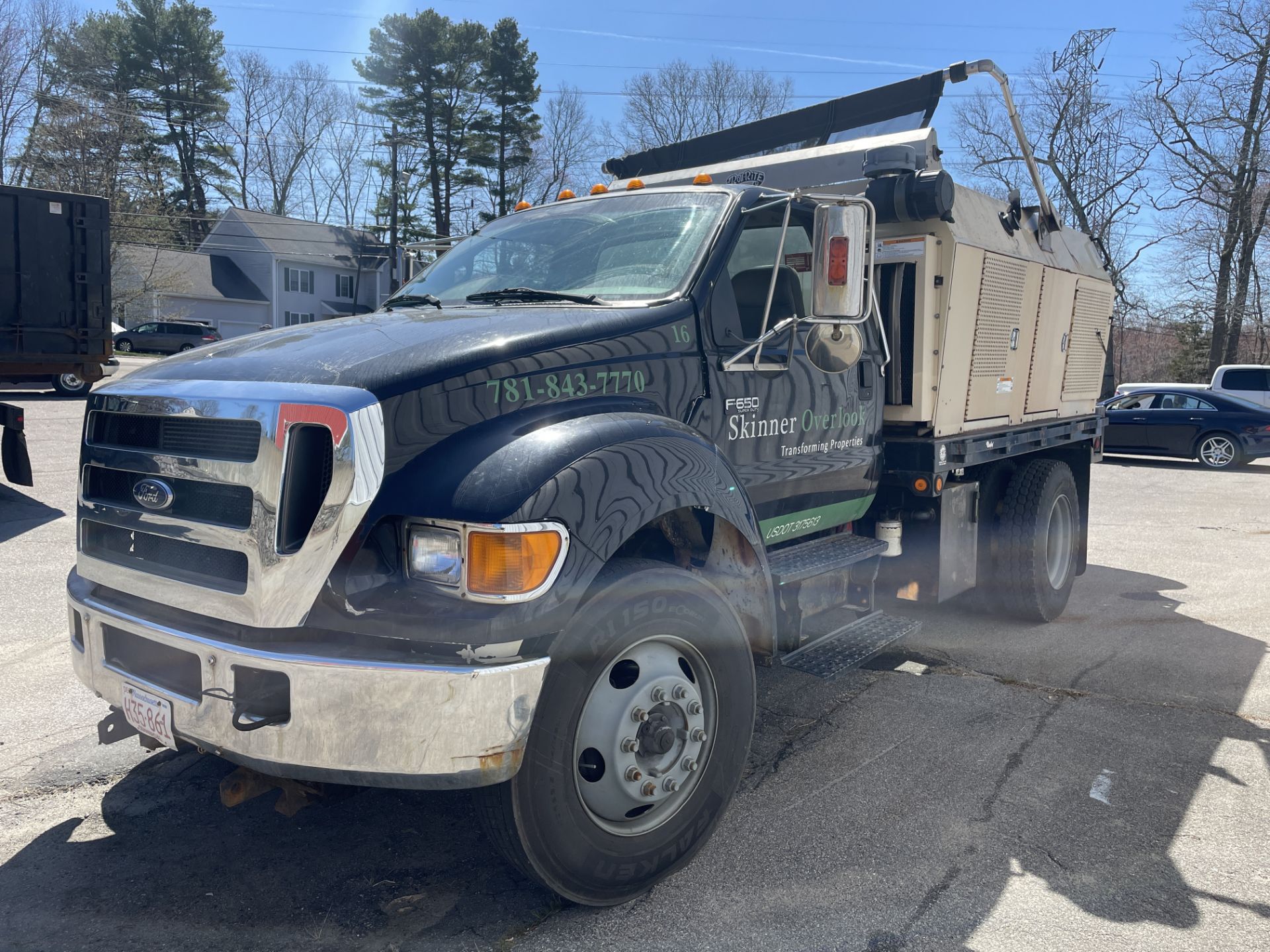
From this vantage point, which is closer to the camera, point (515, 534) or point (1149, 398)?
point (515, 534)

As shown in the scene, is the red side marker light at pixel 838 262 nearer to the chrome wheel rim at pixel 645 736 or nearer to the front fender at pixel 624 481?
the front fender at pixel 624 481

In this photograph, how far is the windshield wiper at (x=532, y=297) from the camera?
374 cm

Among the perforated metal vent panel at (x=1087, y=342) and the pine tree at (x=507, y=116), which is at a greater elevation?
the pine tree at (x=507, y=116)

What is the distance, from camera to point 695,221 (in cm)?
401

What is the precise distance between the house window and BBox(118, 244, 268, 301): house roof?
4.92ft

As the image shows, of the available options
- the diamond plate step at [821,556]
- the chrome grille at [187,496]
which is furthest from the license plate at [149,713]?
the diamond plate step at [821,556]

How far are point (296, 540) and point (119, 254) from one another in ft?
146

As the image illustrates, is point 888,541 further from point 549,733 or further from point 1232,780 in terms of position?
point 549,733

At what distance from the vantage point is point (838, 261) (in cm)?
364

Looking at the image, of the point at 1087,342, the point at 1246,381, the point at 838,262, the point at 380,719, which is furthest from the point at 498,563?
the point at 1246,381

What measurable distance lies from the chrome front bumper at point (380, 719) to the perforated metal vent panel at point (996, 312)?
3.96 meters

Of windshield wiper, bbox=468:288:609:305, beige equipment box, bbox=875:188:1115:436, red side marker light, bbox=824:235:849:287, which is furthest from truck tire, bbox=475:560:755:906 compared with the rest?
beige equipment box, bbox=875:188:1115:436

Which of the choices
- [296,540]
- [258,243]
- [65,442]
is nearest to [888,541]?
[296,540]

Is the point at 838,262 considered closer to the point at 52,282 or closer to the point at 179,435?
the point at 179,435
